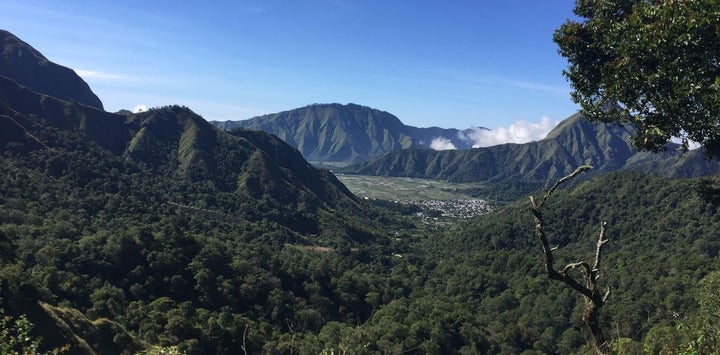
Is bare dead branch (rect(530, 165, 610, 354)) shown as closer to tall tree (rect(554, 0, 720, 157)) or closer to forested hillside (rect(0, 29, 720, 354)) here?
forested hillside (rect(0, 29, 720, 354))

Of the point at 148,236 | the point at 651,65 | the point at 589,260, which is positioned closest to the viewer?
the point at 651,65

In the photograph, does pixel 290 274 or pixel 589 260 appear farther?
pixel 589 260

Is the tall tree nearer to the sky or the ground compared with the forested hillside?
nearer to the sky

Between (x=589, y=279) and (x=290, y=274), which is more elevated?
(x=589, y=279)

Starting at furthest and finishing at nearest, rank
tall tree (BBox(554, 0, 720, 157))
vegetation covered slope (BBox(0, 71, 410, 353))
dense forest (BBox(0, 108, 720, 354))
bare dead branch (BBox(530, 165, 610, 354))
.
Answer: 1. dense forest (BBox(0, 108, 720, 354))
2. vegetation covered slope (BBox(0, 71, 410, 353))
3. tall tree (BBox(554, 0, 720, 157))
4. bare dead branch (BBox(530, 165, 610, 354))

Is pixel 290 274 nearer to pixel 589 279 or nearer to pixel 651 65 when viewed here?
pixel 651 65

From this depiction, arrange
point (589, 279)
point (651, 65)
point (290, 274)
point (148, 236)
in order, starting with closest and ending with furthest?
point (589, 279) < point (651, 65) < point (148, 236) < point (290, 274)

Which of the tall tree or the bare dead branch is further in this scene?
the tall tree

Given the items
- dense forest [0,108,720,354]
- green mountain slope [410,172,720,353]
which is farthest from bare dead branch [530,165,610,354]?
green mountain slope [410,172,720,353]

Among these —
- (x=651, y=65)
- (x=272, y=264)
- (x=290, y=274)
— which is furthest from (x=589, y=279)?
(x=272, y=264)

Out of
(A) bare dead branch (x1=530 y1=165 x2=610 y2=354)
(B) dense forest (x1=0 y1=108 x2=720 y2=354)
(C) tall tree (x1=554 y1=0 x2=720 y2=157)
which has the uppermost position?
(C) tall tree (x1=554 y1=0 x2=720 y2=157)

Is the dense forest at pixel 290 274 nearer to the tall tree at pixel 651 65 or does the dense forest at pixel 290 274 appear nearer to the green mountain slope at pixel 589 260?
the green mountain slope at pixel 589 260
